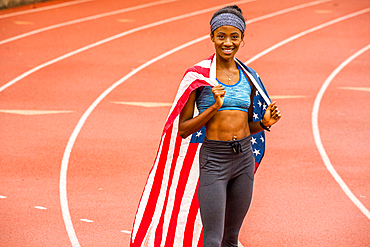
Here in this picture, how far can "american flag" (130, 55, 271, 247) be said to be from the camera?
4.43 meters

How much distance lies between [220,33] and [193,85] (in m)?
0.38

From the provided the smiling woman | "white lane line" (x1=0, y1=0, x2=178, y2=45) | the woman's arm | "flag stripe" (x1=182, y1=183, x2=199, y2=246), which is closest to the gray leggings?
the woman's arm

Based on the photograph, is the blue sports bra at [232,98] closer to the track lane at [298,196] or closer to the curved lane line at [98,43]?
the track lane at [298,196]

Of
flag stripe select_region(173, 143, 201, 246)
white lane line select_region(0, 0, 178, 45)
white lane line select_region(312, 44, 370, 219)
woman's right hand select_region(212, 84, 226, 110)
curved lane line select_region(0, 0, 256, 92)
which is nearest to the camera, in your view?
woman's right hand select_region(212, 84, 226, 110)

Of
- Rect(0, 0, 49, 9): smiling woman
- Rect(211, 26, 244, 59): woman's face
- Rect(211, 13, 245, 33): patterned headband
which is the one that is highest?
Rect(0, 0, 49, 9): smiling woman

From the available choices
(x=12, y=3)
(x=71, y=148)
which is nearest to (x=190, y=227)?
(x=71, y=148)

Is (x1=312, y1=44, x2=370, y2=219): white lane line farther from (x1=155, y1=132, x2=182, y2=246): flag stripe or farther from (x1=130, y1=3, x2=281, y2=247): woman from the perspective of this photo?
(x1=130, y1=3, x2=281, y2=247): woman

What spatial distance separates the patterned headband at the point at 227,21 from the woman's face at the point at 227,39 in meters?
0.02

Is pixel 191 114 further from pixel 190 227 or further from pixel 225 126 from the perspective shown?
pixel 190 227

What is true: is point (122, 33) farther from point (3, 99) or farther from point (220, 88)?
point (220, 88)

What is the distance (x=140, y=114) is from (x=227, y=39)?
6.49 m

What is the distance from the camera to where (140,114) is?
1017 cm

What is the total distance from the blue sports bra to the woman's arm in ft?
0.21

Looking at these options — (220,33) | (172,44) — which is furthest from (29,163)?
(172,44)
